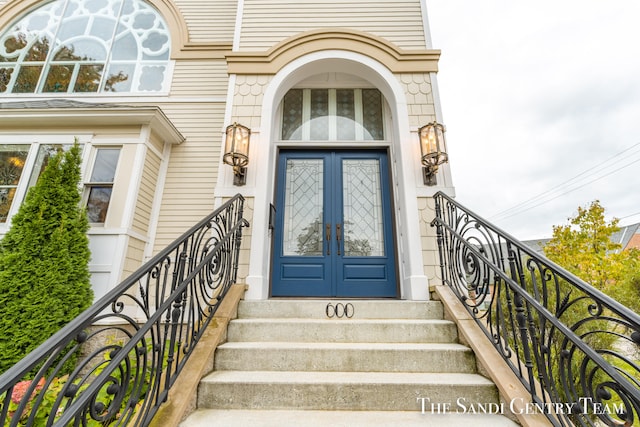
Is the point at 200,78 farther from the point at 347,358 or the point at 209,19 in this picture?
the point at 347,358

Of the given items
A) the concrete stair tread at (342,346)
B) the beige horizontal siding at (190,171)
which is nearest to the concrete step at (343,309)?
the concrete stair tread at (342,346)

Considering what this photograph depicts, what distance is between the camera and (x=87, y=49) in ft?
16.7

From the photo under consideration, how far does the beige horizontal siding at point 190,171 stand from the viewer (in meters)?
4.28

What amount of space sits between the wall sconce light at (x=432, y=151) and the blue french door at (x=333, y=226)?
27.8 inches

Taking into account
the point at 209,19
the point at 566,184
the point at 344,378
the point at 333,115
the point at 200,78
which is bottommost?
the point at 344,378

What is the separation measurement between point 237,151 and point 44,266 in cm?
242

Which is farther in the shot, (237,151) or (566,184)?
(566,184)

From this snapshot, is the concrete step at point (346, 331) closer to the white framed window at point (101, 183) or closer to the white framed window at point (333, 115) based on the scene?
the white framed window at point (333, 115)

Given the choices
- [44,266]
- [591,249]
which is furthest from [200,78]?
[591,249]

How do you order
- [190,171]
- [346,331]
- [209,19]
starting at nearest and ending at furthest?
[346,331], [190,171], [209,19]

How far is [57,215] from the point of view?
3.10 meters

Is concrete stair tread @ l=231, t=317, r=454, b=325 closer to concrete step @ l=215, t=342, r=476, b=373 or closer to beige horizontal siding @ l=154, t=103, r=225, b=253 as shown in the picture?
concrete step @ l=215, t=342, r=476, b=373

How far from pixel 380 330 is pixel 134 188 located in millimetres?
3815

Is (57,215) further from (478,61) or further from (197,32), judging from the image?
(478,61)
